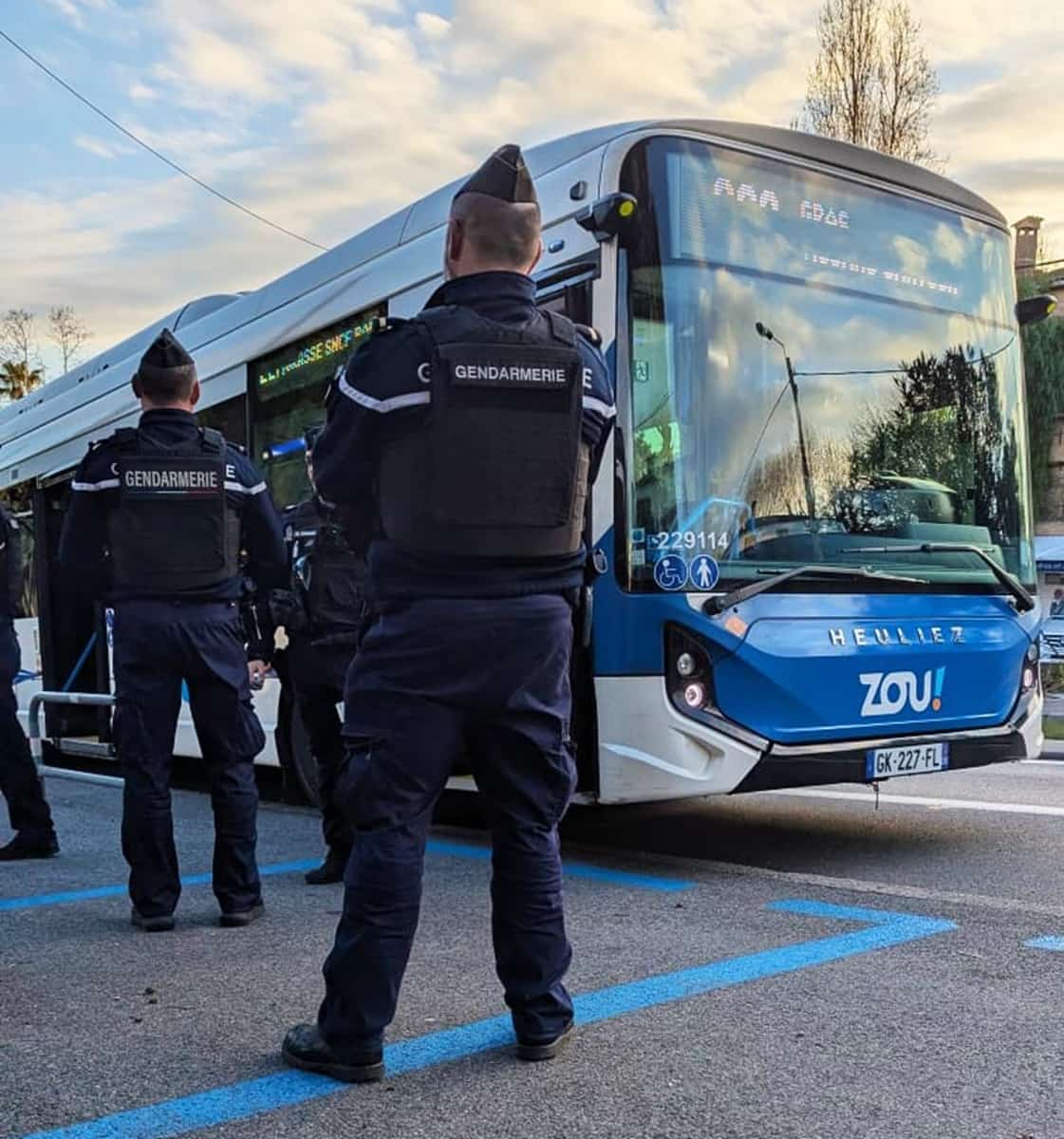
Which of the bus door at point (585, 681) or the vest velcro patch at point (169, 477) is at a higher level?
the vest velcro patch at point (169, 477)

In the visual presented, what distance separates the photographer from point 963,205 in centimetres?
640

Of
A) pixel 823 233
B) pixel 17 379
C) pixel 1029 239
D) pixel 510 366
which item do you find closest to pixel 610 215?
pixel 823 233

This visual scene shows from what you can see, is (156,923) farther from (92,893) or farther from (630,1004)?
(630,1004)

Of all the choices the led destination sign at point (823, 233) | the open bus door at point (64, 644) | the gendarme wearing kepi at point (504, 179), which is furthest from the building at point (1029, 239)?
the gendarme wearing kepi at point (504, 179)

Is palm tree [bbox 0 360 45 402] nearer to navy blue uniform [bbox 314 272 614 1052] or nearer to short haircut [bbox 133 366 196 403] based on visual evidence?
short haircut [bbox 133 366 196 403]

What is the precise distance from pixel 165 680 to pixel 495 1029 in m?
1.90

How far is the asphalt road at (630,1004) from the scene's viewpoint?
2.89 meters

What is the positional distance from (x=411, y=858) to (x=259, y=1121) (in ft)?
2.04

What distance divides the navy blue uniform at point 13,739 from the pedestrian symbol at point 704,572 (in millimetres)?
2986

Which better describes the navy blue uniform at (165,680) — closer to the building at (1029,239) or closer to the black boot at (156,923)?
the black boot at (156,923)

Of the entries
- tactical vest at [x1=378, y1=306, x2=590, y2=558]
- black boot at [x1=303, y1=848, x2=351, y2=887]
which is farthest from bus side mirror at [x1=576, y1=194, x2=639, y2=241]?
black boot at [x1=303, y1=848, x2=351, y2=887]

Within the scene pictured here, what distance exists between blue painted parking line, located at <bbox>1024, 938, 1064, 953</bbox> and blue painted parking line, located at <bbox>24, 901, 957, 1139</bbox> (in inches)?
11.1

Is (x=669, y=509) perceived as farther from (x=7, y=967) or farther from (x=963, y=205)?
(x=7, y=967)

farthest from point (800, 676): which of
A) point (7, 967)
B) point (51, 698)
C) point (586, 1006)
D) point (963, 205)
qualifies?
point (51, 698)
